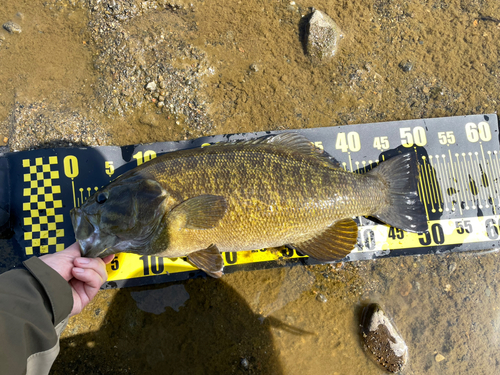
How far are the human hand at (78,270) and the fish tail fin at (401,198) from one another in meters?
2.63

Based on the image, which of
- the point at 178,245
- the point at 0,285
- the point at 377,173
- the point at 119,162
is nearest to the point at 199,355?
the point at 178,245

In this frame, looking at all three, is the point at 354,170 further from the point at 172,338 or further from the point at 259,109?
the point at 172,338

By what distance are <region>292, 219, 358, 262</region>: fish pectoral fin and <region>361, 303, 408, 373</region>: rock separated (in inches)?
33.3

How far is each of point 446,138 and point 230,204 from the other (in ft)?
8.37

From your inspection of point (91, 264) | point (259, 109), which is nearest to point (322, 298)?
point (259, 109)

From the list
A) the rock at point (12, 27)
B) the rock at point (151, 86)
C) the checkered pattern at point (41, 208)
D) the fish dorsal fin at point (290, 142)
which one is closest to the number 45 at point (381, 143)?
the fish dorsal fin at point (290, 142)

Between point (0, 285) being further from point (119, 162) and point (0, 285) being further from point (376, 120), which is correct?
point (376, 120)

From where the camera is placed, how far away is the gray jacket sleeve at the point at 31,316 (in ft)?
5.84

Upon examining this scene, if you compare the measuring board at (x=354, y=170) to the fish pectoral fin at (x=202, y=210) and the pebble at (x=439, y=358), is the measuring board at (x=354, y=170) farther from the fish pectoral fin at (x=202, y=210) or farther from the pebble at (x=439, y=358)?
the pebble at (x=439, y=358)

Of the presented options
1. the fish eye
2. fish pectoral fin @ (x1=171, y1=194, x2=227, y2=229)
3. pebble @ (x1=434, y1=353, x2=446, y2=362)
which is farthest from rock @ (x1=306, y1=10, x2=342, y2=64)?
pebble @ (x1=434, y1=353, x2=446, y2=362)

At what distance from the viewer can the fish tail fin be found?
2949 millimetres

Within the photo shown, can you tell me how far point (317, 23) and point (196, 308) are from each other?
3387 mm

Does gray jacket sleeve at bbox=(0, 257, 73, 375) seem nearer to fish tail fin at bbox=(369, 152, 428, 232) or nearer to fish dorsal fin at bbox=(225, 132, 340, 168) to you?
fish dorsal fin at bbox=(225, 132, 340, 168)

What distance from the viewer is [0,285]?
198 centimetres
